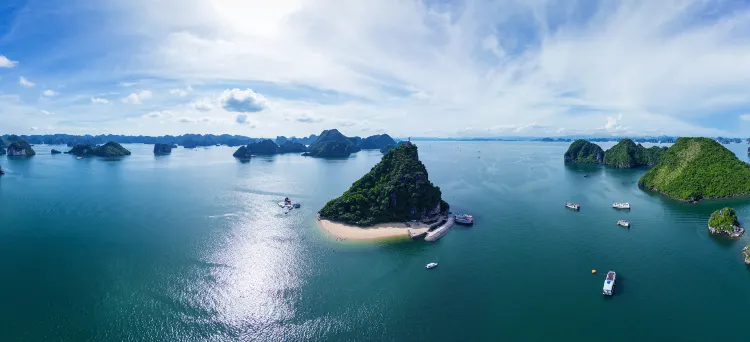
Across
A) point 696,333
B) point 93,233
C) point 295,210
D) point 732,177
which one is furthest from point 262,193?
point 732,177

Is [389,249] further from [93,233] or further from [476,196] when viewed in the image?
[93,233]

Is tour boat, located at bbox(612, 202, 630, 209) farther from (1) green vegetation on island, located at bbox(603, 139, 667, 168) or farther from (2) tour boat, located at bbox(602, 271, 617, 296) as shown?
(1) green vegetation on island, located at bbox(603, 139, 667, 168)

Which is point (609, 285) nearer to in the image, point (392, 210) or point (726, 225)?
point (392, 210)

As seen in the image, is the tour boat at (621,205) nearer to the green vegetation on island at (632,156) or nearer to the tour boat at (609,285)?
the tour boat at (609,285)

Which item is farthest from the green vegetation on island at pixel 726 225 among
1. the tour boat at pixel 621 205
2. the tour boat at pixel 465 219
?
the tour boat at pixel 465 219

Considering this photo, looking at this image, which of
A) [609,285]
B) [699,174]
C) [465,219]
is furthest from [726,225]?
[465,219]

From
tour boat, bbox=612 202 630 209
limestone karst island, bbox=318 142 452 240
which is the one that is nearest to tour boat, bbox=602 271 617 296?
limestone karst island, bbox=318 142 452 240
